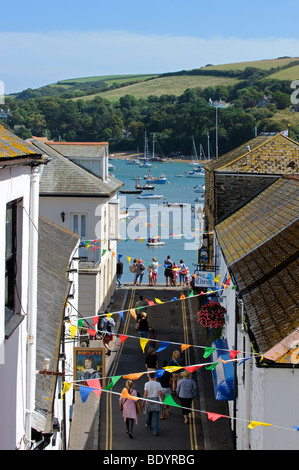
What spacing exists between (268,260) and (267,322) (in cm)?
332

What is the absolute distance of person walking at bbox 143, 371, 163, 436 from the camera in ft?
48.5

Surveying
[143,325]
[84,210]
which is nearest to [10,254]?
[143,325]

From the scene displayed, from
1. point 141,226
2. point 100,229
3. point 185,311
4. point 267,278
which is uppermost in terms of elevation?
point 267,278

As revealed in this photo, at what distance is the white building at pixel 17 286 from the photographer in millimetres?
6207

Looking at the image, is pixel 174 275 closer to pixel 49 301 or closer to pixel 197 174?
pixel 49 301

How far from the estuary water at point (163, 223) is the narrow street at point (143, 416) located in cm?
319

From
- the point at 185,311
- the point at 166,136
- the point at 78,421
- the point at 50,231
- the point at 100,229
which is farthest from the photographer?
the point at 166,136

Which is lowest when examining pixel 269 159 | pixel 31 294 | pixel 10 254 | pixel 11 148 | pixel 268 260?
pixel 268 260

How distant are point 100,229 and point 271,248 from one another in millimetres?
12980

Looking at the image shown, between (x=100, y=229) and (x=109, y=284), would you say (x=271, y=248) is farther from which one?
(x=109, y=284)

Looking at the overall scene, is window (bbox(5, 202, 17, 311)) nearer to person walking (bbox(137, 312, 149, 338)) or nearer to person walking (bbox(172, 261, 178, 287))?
person walking (bbox(137, 312, 149, 338))

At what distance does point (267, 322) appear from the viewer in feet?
34.9
